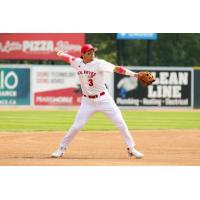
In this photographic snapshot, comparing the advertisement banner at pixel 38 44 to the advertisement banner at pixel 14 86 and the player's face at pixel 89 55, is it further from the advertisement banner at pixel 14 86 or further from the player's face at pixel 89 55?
the player's face at pixel 89 55

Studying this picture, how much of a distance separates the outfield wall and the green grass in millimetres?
1563

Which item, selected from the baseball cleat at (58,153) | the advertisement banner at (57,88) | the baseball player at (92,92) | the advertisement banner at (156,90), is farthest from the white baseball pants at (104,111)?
the advertisement banner at (57,88)

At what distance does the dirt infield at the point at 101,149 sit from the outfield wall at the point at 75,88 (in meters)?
10.5

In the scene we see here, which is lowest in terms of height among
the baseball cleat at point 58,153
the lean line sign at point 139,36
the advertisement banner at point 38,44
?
the baseball cleat at point 58,153

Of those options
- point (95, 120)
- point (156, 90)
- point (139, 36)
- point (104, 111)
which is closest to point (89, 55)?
point (104, 111)

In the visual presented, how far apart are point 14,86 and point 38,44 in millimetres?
9562

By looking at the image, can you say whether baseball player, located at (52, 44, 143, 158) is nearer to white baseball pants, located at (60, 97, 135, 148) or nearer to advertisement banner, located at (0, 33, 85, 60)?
white baseball pants, located at (60, 97, 135, 148)

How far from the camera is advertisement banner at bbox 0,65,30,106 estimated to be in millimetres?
30234

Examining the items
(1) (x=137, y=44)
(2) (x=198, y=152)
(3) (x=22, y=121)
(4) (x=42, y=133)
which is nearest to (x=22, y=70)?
(3) (x=22, y=121)

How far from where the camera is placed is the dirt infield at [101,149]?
11855 mm

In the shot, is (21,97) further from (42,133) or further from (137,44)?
(137,44)

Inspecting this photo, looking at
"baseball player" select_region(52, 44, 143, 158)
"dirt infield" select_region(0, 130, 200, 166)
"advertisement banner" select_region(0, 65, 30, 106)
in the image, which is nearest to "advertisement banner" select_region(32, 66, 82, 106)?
"advertisement banner" select_region(0, 65, 30, 106)

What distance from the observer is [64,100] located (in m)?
30.1

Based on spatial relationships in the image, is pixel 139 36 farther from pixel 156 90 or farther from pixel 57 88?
pixel 57 88
